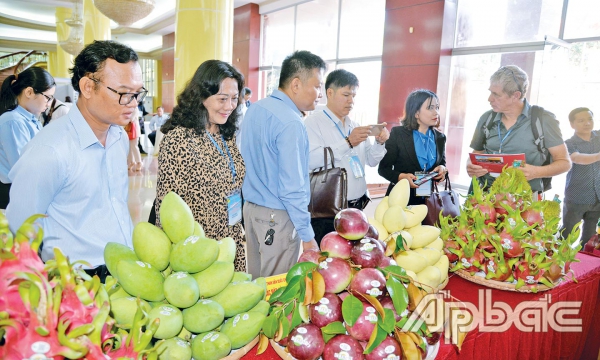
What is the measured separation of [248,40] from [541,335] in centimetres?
A: 1098

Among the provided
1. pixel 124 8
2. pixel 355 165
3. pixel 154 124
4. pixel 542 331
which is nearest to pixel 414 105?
pixel 355 165

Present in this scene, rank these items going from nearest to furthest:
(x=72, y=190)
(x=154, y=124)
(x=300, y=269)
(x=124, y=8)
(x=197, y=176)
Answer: (x=300, y=269), (x=72, y=190), (x=197, y=176), (x=124, y=8), (x=154, y=124)

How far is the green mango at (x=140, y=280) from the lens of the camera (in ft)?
2.69

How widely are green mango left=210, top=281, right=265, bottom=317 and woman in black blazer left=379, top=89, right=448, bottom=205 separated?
6.30ft

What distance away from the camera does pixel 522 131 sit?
244 centimetres

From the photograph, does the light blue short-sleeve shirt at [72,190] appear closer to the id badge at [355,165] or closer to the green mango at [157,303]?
the green mango at [157,303]

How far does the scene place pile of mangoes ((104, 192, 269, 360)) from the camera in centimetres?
81

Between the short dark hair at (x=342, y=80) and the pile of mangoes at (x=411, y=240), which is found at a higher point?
the short dark hair at (x=342, y=80)

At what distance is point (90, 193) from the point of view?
1.25 metres

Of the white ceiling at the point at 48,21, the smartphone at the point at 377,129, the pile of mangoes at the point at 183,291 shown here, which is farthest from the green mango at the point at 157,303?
the white ceiling at the point at 48,21

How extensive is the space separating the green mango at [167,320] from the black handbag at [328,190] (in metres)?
1.52

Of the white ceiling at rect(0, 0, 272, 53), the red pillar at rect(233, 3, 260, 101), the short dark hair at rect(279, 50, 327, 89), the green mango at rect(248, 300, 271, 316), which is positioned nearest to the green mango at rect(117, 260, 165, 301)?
the green mango at rect(248, 300, 271, 316)

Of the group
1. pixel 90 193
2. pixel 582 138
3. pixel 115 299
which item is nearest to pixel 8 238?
pixel 115 299

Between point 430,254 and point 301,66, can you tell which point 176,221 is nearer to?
point 430,254
